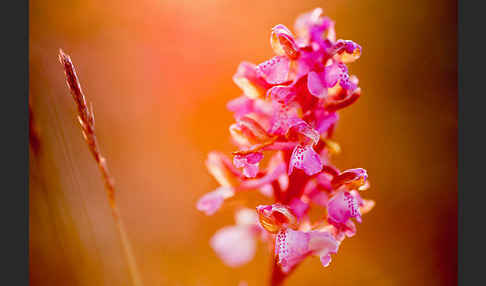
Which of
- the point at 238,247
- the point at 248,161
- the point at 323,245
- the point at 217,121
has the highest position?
the point at 217,121

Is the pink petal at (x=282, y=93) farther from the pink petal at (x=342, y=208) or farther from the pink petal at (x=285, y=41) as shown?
the pink petal at (x=342, y=208)

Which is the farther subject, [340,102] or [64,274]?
[64,274]

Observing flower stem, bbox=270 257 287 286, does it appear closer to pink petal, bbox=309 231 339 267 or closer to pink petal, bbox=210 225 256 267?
pink petal, bbox=309 231 339 267

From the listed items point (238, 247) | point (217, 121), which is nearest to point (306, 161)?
point (238, 247)

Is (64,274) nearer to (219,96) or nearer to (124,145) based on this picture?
(124,145)

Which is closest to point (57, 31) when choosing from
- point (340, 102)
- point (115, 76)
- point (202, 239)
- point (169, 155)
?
point (115, 76)

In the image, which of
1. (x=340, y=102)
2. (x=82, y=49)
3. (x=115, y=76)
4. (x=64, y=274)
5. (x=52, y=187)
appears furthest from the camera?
(x=115, y=76)

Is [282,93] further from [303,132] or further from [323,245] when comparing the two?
[323,245]
